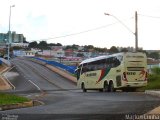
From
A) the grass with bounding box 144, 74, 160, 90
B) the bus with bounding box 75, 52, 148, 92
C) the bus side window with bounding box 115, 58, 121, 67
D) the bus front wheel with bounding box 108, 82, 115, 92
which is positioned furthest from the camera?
the grass with bounding box 144, 74, 160, 90

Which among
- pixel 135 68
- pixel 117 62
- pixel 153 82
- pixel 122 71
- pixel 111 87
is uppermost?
pixel 117 62

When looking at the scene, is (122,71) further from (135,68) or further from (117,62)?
(135,68)

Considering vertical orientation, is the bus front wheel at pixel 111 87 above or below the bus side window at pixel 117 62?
below

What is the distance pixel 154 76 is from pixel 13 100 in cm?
2699

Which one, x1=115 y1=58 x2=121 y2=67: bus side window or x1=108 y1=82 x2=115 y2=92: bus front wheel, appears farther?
x1=108 y1=82 x2=115 y2=92: bus front wheel

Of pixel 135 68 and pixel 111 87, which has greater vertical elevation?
pixel 135 68

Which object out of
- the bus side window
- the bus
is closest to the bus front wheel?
the bus

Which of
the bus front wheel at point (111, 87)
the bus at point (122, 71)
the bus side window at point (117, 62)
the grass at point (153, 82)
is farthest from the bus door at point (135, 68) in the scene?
the grass at point (153, 82)

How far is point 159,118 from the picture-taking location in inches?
619

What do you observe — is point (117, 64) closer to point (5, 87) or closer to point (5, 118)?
point (5, 87)

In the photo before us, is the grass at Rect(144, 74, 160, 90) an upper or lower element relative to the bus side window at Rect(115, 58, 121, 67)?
lower

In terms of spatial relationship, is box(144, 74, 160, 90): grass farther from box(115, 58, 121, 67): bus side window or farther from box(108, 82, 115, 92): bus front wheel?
box(115, 58, 121, 67): bus side window

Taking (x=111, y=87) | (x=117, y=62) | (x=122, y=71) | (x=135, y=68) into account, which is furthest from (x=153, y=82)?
(x=122, y=71)

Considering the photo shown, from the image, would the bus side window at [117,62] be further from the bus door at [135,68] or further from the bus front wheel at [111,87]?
the bus front wheel at [111,87]
